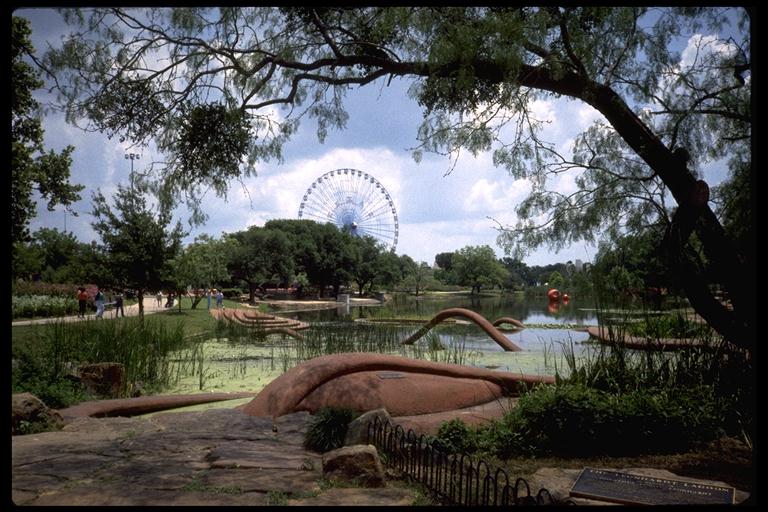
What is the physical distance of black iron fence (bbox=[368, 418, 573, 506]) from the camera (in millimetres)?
3654

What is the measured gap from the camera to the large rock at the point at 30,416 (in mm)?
5324

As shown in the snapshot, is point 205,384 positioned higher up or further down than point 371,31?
further down

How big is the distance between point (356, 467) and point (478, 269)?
76.0 metres

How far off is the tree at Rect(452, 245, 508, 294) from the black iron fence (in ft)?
244

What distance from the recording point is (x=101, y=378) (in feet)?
24.5

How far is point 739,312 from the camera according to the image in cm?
549

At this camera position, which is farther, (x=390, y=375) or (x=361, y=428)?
(x=390, y=375)

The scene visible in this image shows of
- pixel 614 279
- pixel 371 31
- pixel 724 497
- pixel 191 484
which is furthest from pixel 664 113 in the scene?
pixel 191 484

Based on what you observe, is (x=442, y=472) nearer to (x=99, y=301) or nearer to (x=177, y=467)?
(x=177, y=467)

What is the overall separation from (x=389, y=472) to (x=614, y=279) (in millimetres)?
4563

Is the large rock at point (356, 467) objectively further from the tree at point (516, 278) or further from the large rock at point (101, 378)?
the tree at point (516, 278)

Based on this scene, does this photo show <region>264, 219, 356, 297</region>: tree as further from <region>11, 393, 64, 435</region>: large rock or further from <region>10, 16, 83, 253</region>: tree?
<region>11, 393, 64, 435</region>: large rock

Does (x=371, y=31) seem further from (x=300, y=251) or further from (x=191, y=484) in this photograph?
(x=300, y=251)

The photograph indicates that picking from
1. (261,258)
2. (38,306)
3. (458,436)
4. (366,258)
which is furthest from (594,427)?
(366,258)
